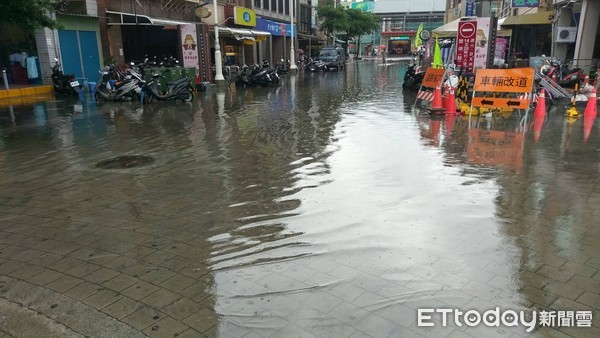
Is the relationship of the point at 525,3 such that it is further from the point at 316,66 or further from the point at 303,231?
the point at 303,231

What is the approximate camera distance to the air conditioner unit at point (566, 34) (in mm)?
23406

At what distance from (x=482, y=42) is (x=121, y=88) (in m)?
12.7

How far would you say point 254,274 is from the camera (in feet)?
13.2

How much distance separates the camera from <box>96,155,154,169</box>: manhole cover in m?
7.75

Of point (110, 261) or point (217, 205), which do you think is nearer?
point (110, 261)

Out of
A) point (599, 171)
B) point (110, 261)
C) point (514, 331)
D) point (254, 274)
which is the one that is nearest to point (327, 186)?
point (254, 274)

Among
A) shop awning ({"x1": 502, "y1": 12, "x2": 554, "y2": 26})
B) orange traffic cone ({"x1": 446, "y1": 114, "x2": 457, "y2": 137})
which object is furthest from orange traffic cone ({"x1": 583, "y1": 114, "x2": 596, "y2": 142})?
shop awning ({"x1": 502, "y1": 12, "x2": 554, "y2": 26})

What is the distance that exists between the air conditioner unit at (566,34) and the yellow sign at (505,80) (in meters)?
14.8

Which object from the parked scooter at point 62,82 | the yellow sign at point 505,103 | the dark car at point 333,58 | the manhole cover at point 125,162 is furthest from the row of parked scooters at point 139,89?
the dark car at point 333,58

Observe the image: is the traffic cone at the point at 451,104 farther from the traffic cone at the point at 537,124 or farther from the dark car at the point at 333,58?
the dark car at the point at 333,58

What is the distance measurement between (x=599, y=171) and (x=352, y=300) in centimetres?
554

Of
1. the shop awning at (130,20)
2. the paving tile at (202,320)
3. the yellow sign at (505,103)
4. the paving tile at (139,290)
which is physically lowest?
the paving tile at (202,320)

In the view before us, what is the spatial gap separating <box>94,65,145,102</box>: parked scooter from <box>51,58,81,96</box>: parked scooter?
2.11 m

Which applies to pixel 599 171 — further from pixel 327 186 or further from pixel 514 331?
pixel 514 331
